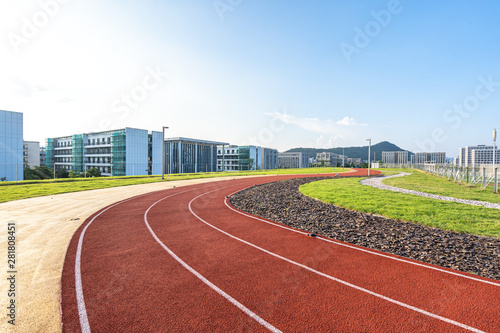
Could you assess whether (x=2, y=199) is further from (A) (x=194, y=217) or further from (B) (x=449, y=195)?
(B) (x=449, y=195)

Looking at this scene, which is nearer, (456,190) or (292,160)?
(456,190)

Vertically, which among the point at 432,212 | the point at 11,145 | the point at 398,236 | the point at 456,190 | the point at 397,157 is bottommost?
the point at 398,236

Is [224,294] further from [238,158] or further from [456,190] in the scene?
[238,158]

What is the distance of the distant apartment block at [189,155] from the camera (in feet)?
256

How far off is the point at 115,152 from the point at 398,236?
236ft

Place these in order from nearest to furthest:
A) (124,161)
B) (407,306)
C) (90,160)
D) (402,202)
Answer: (407,306), (402,202), (124,161), (90,160)

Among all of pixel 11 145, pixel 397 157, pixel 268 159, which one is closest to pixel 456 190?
pixel 11 145

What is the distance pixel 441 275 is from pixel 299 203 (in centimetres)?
940

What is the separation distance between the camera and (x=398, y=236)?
845 cm

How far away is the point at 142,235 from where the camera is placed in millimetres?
8922

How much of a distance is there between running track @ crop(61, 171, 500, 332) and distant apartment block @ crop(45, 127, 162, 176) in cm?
5796

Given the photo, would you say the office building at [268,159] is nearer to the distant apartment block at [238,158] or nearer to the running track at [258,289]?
the distant apartment block at [238,158]

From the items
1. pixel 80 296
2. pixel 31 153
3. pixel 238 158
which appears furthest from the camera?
pixel 238 158

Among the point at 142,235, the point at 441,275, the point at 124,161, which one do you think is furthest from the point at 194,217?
the point at 124,161
